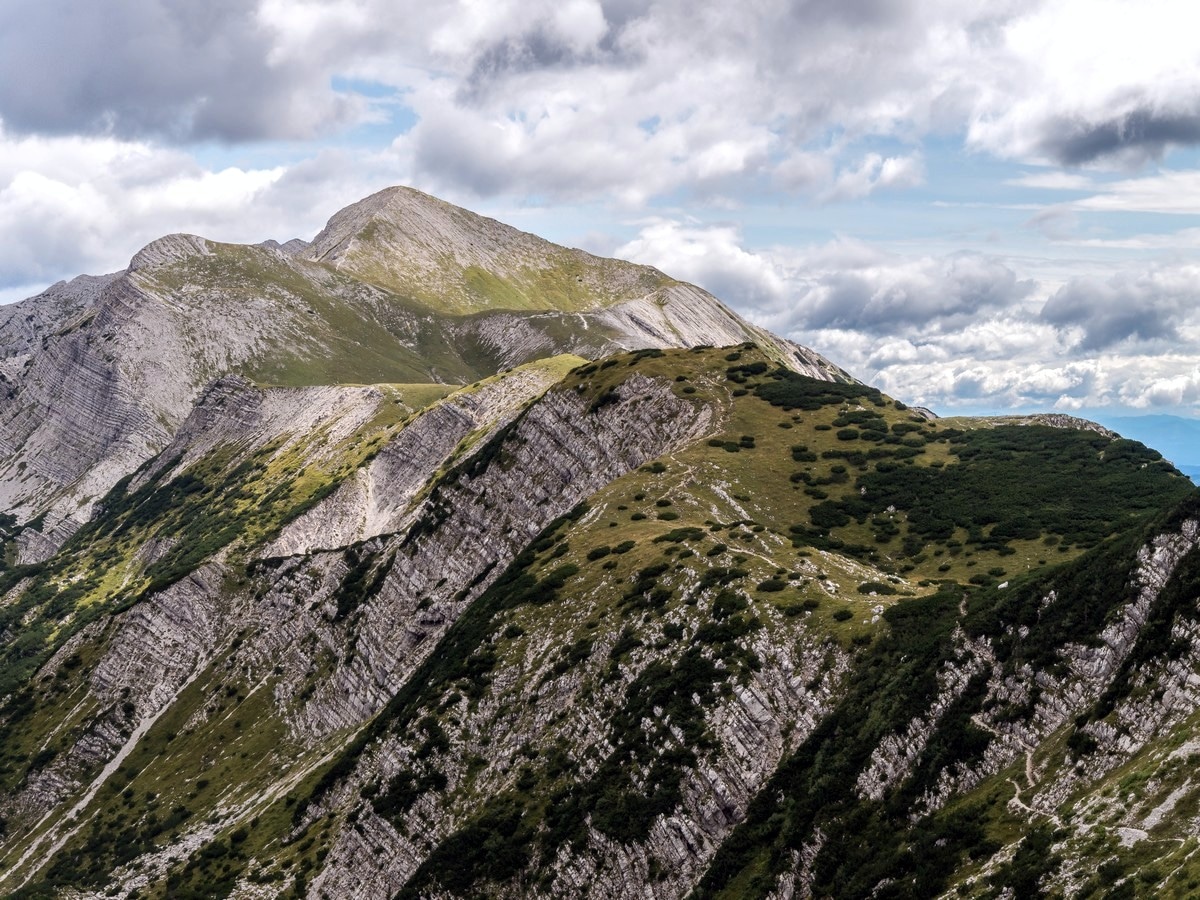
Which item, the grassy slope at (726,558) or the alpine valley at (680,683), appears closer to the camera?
the alpine valley at (680,683)

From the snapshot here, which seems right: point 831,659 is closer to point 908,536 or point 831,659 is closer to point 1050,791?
point 1050,791

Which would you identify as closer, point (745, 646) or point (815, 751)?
point (815, 751)

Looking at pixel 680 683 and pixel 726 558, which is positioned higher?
pixel 726 558

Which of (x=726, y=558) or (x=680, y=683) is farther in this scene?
(x=726, y=558)

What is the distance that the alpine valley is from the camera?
166 feet

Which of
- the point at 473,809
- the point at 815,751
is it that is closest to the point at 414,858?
the point at 473,809

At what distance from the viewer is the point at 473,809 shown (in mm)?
79125

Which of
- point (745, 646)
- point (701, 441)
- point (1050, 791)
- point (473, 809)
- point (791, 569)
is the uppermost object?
point (701, 441)

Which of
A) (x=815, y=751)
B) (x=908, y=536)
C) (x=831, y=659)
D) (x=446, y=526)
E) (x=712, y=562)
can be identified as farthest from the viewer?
(x=446, y=526)

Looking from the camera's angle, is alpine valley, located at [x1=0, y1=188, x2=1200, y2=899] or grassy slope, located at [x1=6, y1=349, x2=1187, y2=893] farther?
grassy slope, located at [x1=6, y1=349, x2=1187, y2=893]

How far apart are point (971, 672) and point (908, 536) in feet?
130

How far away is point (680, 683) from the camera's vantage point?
73625 mm

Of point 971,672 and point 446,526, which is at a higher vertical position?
point 446,526

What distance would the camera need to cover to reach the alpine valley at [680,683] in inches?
1993
